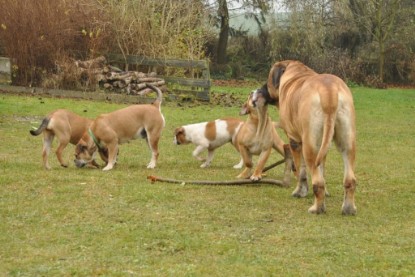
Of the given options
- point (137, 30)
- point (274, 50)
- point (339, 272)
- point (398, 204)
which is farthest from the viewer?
point (274, 50)

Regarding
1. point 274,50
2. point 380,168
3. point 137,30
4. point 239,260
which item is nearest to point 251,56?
point 274,50

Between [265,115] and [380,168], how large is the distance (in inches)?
112

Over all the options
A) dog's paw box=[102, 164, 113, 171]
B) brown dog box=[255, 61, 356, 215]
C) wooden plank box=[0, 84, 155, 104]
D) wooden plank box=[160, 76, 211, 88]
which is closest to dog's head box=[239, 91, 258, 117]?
brown dog box=[255, 61, 356, 215]

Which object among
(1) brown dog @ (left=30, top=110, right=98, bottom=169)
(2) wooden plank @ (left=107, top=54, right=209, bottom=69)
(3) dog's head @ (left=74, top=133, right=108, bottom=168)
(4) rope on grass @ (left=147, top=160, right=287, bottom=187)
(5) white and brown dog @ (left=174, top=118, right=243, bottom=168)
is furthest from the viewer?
(2) wooden plank @ (left=107, top=54, right=209, bottom=69)

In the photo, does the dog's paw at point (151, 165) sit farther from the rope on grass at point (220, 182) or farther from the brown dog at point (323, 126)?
the brown dog at point (323, 126)

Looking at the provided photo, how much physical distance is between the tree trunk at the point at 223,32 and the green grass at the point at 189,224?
29818 millimetres

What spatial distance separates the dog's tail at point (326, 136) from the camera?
807 cm

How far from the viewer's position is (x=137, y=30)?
27891 mm

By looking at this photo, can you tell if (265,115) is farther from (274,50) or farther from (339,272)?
(274,50)

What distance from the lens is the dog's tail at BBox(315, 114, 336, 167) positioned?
26.5 ft

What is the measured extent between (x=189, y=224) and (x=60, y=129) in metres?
5.00

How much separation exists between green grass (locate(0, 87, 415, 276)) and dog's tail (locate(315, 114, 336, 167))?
73 cm

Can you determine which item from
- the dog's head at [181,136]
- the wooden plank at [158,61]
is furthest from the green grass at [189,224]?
the wooden plank at [158,61]

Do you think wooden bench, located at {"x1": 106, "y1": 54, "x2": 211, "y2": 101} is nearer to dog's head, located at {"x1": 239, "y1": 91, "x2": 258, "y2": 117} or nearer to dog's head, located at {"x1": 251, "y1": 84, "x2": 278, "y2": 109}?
dog's head, located at {"x1": 239, "y1": 91, "x2": 258, "y2": 117}
